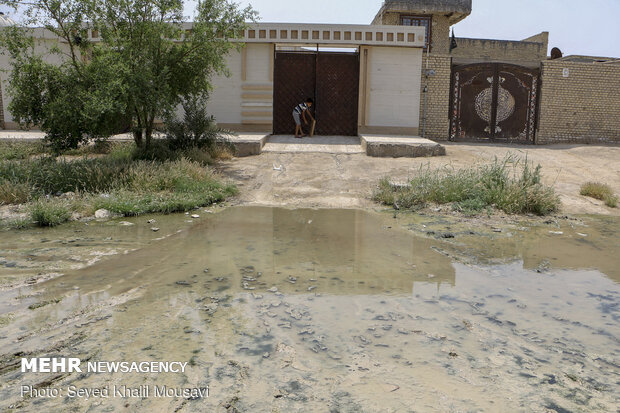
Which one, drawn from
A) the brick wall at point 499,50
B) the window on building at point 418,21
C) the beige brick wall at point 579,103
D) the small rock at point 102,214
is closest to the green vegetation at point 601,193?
the beige brick wall at point 579,103

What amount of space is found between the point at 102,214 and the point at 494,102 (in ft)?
38.9

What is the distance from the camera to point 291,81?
48.1ft

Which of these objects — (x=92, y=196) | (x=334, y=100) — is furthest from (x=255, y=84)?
(x=92, y=196)

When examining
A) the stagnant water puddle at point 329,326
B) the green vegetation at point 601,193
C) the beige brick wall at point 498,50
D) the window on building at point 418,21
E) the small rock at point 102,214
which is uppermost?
the window on building at point 418,21

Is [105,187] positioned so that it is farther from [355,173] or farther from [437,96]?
[437,96]

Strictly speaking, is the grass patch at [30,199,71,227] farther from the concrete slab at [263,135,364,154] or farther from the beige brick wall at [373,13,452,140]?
the beige brick wall at [373,13,452,140]

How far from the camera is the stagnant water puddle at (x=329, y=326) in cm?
274

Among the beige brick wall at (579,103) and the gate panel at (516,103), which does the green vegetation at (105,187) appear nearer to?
the gate panel at (516,103)

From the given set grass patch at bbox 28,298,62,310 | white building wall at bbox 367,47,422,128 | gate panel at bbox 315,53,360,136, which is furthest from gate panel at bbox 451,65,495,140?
grass patch at bbox 28,298,62,310

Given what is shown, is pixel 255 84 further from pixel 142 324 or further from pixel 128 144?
pixel 142 324

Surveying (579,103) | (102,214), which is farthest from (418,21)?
(102,214)

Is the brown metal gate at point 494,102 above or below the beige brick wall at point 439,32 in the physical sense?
below

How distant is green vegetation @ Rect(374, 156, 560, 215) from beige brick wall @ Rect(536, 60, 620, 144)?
800 centimetres

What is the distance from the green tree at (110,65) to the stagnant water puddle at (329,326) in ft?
11.8
